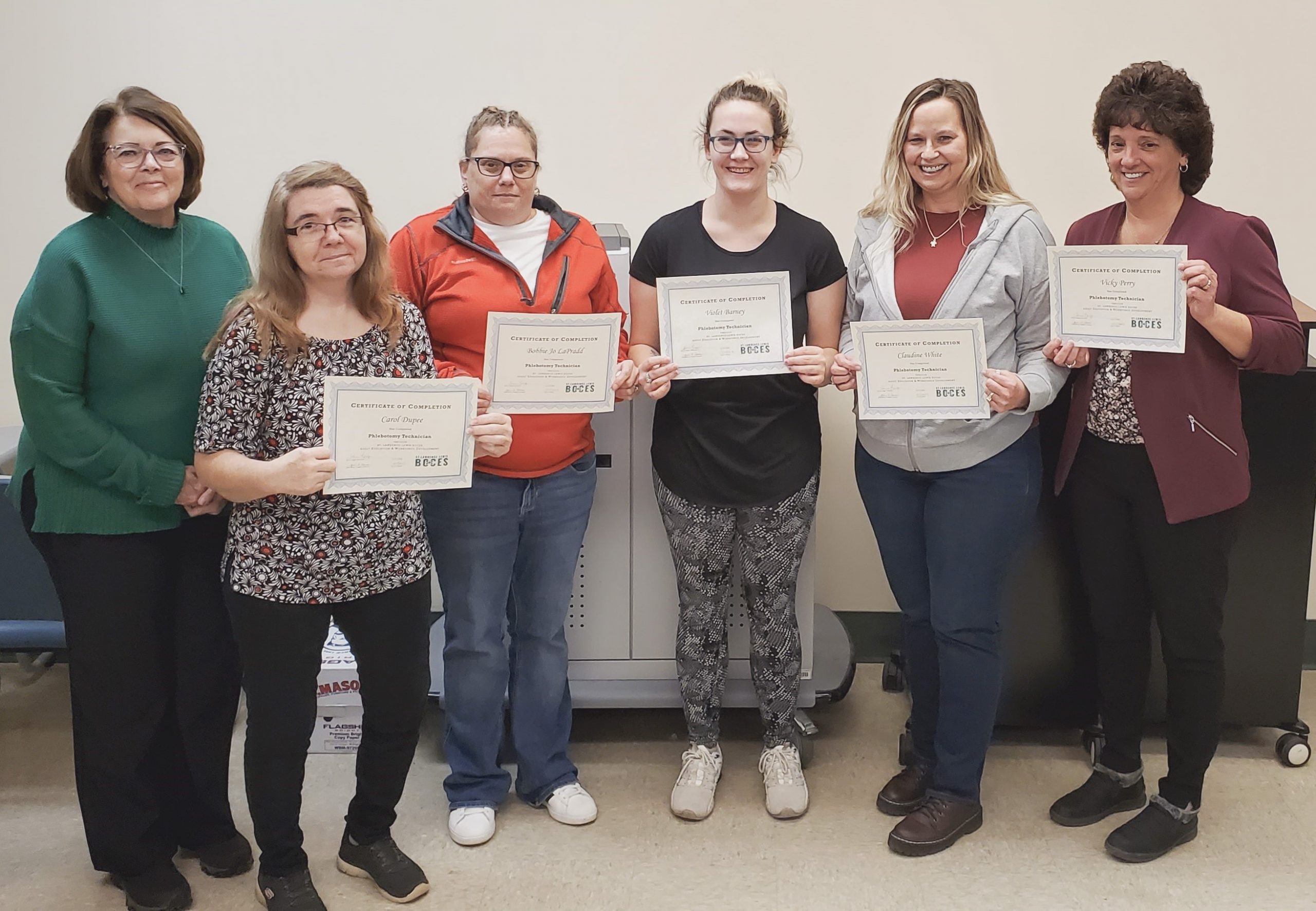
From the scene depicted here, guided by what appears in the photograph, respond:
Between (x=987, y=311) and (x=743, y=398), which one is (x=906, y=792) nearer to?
(x=743, y=398)

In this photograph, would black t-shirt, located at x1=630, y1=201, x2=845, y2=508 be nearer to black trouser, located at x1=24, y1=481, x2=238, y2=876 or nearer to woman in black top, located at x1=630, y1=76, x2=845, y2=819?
woman in black top, located at x1=630, y1=76, x2=845, y2=819

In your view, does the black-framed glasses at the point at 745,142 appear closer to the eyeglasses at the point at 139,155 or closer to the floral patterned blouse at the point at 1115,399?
the floral patterned blouse at the point at 1115,399

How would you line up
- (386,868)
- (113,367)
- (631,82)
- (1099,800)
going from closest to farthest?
(113,367)
(386,868)
(1099,800)
(631,82)

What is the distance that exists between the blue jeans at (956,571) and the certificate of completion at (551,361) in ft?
2.11

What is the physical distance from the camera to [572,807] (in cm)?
268

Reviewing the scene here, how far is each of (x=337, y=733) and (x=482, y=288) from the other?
139 centimetres

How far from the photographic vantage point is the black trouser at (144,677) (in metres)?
2.11

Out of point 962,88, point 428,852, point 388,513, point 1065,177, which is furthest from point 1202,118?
point 428,852

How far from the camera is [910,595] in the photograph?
2.56m

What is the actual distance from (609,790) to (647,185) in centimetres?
172

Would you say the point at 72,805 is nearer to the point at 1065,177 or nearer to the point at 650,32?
the point at 650,32

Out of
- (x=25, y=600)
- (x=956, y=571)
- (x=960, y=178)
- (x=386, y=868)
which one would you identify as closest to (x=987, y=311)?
(x=960, y=178)

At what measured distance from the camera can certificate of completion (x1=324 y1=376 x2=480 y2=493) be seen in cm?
196

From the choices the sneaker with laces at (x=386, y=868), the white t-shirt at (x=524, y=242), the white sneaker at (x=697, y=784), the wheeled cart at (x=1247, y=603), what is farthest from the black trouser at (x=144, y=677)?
the wheeled cart at (x=1247, y=603)
